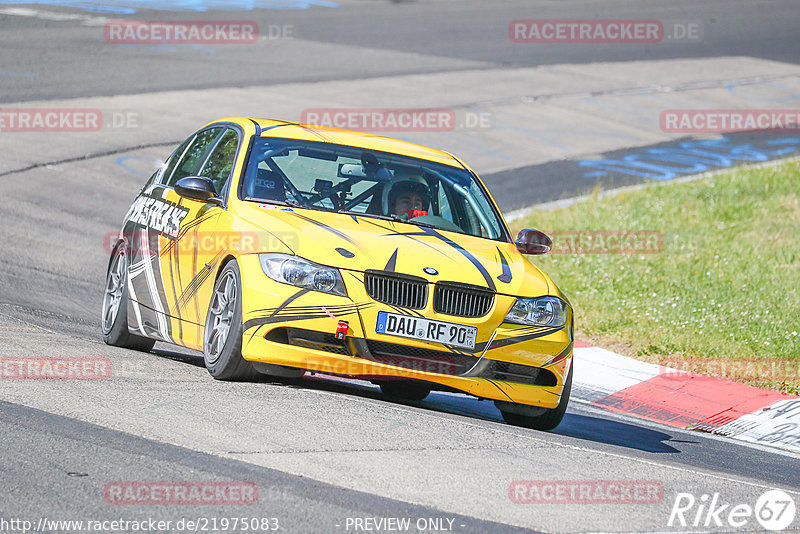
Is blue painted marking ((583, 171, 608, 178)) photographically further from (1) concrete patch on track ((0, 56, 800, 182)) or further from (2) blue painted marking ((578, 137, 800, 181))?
(1) concrete patch on track ((0, 56, 800, 182))

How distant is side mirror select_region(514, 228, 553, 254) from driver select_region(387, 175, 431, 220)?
663mm

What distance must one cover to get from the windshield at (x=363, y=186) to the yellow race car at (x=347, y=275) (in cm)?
1

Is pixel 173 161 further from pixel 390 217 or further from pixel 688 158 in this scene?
pixel 688 158

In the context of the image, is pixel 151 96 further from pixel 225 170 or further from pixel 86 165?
pixel 225 170

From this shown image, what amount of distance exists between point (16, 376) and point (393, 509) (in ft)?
8.81

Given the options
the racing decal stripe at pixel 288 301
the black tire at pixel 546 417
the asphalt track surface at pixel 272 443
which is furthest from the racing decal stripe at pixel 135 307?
the black tire at pixel 546 417

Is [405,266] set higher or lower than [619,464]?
higher

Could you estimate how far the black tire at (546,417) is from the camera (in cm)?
765

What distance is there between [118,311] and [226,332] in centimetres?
204

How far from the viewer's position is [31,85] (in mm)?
20641

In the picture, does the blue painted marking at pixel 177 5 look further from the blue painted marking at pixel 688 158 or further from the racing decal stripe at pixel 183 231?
the racing decal stripe at pixel 183 231

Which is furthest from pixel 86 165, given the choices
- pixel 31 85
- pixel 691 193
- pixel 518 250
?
pixel 518 250

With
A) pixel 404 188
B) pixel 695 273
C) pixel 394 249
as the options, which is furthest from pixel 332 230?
pixel 695 273

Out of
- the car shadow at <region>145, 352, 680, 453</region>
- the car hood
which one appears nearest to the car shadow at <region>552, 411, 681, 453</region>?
the car shadow at <region>145, 352, 680, 453</region>
